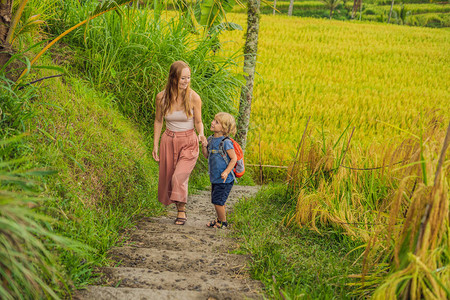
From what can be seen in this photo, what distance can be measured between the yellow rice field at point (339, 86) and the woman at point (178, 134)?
1416mm

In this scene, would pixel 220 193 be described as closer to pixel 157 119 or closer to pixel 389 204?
pixel 157 119

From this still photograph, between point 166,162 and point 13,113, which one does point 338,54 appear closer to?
point 166,162

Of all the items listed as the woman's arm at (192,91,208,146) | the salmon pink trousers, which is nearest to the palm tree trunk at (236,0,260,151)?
the woman's arm at (192,91,208,146)

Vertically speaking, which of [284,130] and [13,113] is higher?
[13,113]

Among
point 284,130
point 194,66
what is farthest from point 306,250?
point 284,130

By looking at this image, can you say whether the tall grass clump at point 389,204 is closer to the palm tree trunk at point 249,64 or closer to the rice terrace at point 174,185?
the rice terrace at point 174,185

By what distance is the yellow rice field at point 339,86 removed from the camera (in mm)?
7312

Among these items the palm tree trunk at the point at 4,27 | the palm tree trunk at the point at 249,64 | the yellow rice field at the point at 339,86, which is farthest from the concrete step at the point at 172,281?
the palm tree trunk at the point at 249,64

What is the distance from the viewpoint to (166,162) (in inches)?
161

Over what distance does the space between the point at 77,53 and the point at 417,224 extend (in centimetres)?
435

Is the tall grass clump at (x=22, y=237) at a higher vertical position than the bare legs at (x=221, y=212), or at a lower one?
higher

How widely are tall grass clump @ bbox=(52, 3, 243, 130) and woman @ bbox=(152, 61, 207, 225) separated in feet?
4.04

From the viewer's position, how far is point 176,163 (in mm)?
4094

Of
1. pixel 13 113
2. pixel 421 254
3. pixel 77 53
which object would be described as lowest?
pixel 421 254
